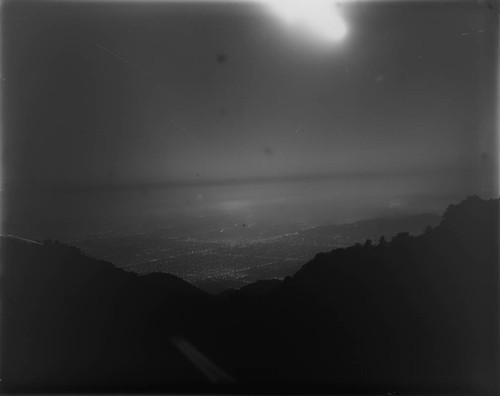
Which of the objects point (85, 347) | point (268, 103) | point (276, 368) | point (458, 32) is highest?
point (458, 32)

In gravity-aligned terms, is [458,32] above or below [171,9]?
below

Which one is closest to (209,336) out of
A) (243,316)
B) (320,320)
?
(243,316)

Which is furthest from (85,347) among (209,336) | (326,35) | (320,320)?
(326,35)

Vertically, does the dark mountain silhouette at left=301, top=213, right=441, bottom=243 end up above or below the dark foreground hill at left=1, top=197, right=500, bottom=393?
above

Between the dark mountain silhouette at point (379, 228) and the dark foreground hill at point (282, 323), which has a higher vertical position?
the dark mountain silhouette at point (379, 228)

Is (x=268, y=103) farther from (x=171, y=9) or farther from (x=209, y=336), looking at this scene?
(x=209, y=336)

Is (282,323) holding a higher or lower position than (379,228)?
lower
